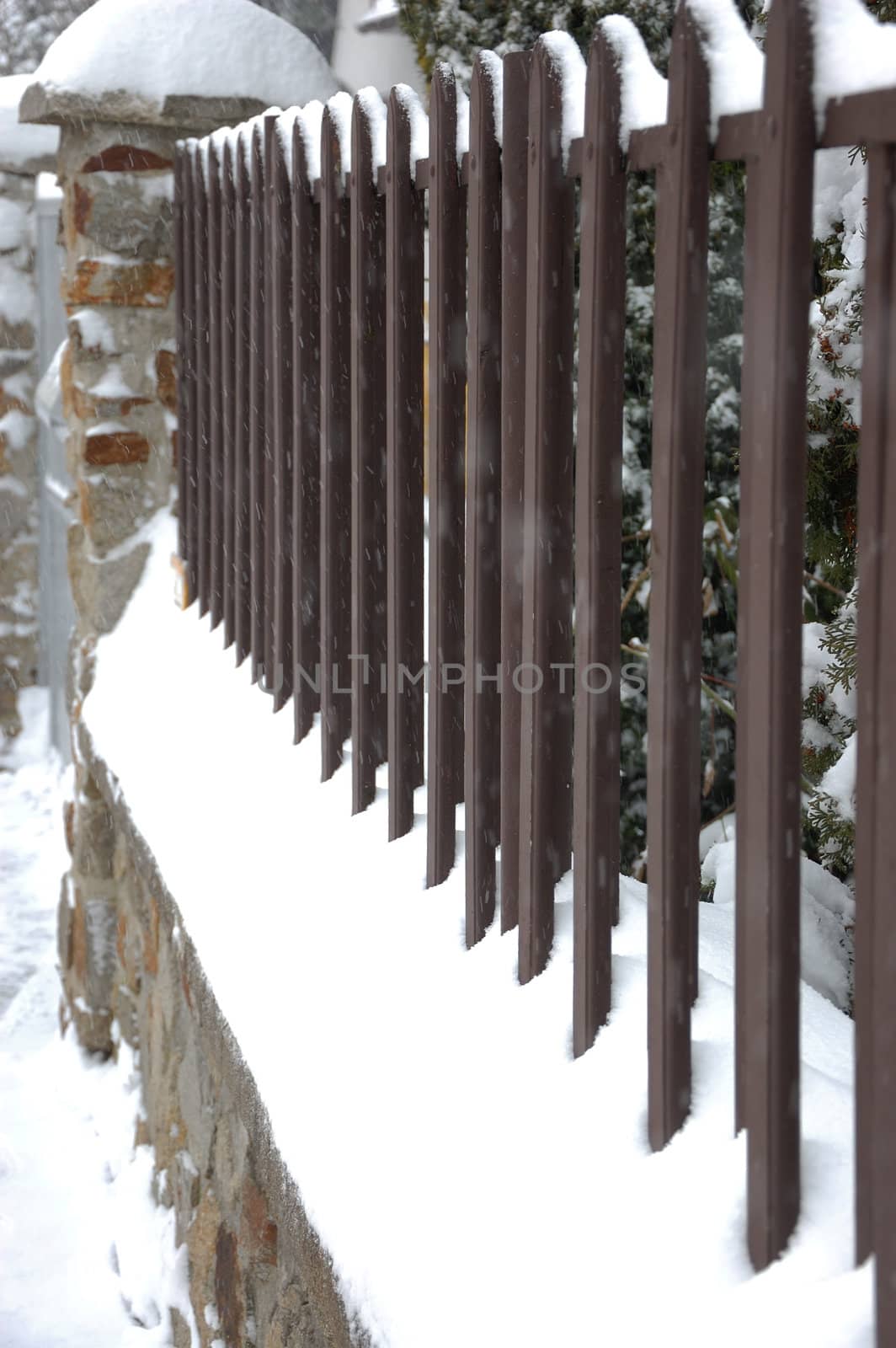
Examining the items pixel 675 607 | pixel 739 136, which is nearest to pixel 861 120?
pixel 739 136

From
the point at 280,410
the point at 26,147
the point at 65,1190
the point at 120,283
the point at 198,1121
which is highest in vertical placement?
the point at 26,147

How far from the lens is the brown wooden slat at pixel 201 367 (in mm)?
3580

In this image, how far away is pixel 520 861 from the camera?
6.09 ft

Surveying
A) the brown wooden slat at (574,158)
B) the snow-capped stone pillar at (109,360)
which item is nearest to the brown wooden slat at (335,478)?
the brown wooden slat at (574,158)

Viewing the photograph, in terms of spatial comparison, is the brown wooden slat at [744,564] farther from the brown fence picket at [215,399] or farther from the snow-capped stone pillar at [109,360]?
the snow-capped stone pillar at [109,360]

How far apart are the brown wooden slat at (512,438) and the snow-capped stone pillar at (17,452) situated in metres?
5.17

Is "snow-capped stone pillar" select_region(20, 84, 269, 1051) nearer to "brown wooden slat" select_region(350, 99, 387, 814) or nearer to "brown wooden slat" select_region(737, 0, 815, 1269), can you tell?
"brown wooden slat" select_region(350, 99, 387, 814)

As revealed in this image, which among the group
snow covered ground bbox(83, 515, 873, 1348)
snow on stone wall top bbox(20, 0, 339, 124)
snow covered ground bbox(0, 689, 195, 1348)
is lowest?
snow covered ground bbox(0, 689, 195, 1348)

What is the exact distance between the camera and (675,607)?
1.44 m

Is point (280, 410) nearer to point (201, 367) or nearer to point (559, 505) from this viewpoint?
point (201, 367)

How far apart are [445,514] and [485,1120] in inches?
36.6

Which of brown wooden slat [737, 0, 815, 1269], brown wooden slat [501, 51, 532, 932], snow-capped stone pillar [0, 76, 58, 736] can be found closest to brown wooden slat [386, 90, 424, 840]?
brown wooden slat [501, 51, 532, 932]

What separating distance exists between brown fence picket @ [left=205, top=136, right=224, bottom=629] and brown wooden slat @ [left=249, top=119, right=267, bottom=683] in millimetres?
330

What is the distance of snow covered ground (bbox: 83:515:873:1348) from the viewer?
126 cm
